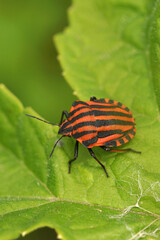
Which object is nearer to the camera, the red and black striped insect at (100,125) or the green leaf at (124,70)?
the green leaf at (124,70)

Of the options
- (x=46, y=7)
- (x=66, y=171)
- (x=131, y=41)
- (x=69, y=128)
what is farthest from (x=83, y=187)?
(x=46, y=7)

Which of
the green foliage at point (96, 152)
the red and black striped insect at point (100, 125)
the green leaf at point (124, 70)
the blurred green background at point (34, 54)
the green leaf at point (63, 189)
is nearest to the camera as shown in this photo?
the green leaf at point (63, 189)

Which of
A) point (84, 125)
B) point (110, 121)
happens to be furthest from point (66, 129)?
point (110, 121)

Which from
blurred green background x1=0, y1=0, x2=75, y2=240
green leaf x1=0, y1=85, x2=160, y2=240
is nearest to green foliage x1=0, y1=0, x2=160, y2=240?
green leaf x1=0, y1=85, x2=160, y2=240

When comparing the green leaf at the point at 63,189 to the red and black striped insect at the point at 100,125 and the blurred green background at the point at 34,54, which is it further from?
the blurred green background at the point at 34,54

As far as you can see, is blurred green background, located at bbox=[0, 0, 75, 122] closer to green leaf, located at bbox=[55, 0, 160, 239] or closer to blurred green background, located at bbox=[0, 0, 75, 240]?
blurred green background, located at bbox=[0, 0, 75, 240]

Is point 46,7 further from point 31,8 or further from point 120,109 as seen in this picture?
point 120,109

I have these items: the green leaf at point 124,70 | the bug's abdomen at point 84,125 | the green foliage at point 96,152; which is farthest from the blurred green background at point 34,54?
the bug's abdomen at point 84,125
